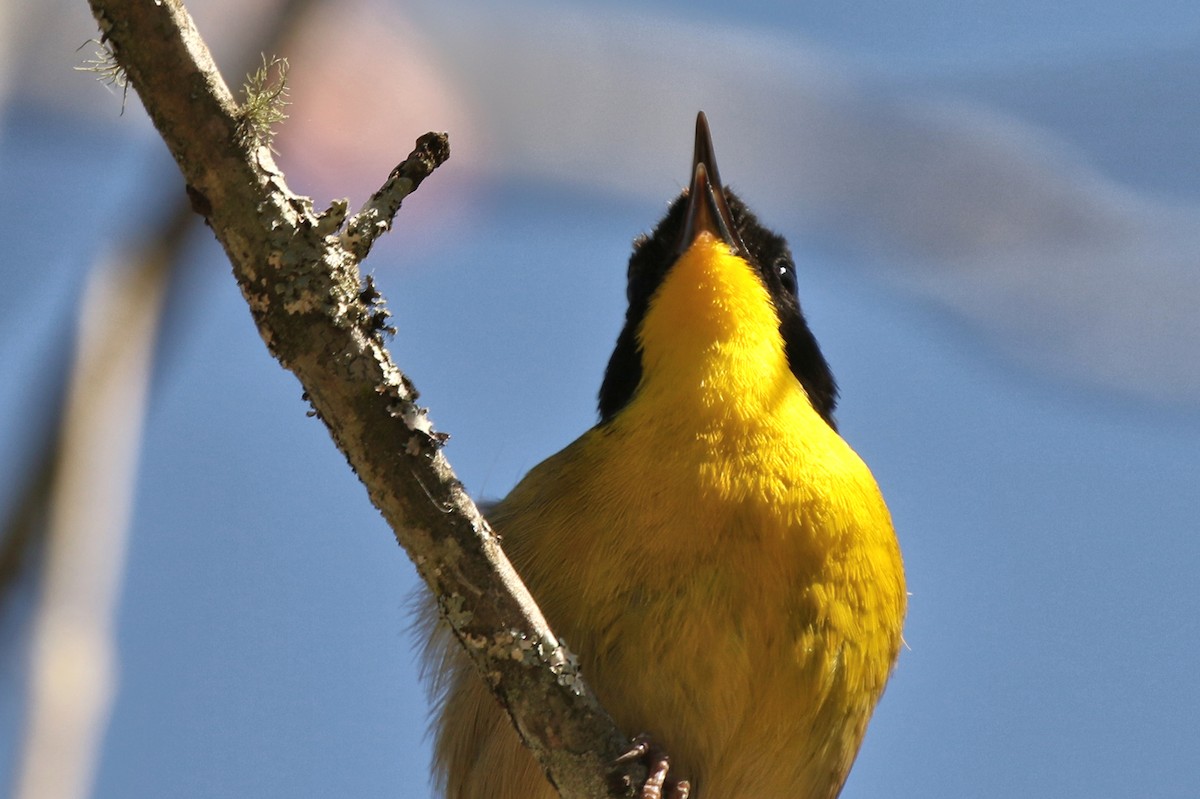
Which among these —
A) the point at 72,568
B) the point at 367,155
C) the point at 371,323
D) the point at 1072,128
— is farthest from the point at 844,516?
the point at 1072,128

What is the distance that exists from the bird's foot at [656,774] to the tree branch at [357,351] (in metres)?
0.20

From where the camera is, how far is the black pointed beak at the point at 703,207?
4844mm

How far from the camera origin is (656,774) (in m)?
3.69

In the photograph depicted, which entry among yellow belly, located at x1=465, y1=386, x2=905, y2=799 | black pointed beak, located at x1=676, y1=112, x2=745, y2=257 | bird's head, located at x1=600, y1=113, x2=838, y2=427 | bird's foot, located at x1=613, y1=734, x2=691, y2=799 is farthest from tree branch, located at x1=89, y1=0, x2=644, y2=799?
black pointed beak, located at x1=676, y1=112, x2=745, y2=257

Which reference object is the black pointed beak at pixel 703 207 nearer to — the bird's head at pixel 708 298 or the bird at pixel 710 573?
the bird's head at pixel 708 298

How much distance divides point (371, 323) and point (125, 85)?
0.64 metres

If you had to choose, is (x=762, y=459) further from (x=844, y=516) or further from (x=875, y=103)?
(x=875, y=103)

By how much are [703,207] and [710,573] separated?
1395 mm

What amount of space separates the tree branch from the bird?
1.74ft

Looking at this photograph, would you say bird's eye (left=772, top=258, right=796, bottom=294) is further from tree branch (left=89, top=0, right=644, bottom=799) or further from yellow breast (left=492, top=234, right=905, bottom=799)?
tree branch (left=89, top=0, right=644, bottom=799)

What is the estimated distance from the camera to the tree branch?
279 centimetres

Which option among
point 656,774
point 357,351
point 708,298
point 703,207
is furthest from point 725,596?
point 703,207

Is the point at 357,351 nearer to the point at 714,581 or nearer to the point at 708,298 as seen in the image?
the point at 714,581

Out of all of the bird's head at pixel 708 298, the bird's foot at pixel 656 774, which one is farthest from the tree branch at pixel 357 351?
the bird's head at pixel 708 298
